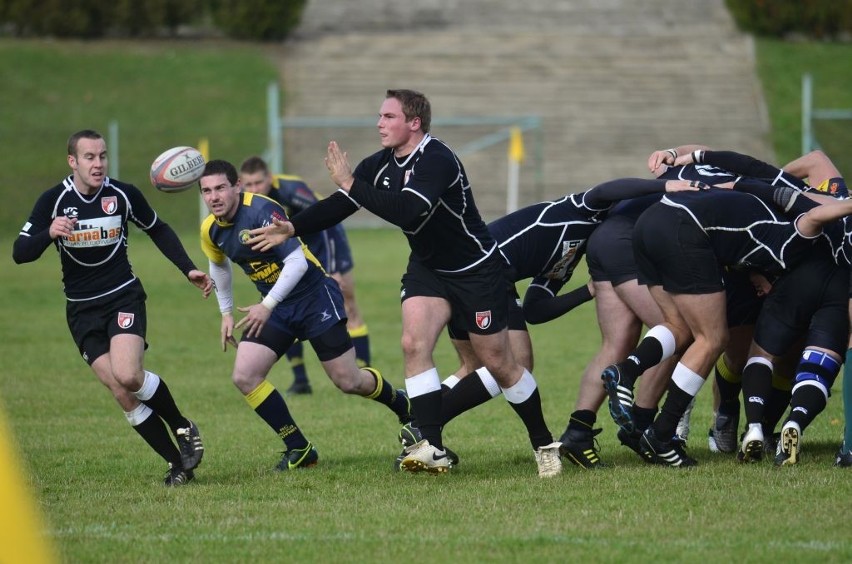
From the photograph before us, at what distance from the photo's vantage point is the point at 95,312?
791 cm

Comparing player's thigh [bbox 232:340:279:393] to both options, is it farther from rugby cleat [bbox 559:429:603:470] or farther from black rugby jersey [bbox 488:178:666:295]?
rugby cleat [bbox 559:429:603:470]

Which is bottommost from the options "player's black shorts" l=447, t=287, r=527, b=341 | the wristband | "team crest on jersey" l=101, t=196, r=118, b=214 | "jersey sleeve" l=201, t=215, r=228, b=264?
"player's black shorts" l=447, t=287, r=527, b=341

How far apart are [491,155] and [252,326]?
1045 inches

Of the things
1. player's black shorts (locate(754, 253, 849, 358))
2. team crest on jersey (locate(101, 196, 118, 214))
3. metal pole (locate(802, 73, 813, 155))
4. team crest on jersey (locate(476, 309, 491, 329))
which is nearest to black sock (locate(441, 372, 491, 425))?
team crest on jersey (locate(476, 309, 491, 329))

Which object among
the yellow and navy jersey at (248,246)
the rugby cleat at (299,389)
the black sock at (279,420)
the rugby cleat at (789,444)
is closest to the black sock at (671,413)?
the rugby cleat at (789,444)

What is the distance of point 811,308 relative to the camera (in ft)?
25.4

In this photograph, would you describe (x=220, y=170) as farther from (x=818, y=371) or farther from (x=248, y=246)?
(x=818, y=371)

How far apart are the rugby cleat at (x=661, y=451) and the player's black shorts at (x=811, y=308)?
0.87 metres

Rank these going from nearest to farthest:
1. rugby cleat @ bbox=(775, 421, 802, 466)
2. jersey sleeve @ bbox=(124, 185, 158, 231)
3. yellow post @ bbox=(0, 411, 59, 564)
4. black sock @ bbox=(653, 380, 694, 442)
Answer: yellow post @ bbox=(0, 411, 59, 564), rugby cleat @ bbox=(775, 421, 802, 466), black sock @ bbox=(653, 380, 694, 442), jersey sleeve @ bbox=(124, 185, 158, 231)

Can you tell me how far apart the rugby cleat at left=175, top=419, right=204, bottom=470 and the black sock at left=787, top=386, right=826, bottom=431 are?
3631mm

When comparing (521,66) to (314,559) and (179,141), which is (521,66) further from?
(314,559)

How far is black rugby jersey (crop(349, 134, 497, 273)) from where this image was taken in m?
7.21

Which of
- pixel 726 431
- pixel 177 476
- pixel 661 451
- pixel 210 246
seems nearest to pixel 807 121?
pixel 726 431

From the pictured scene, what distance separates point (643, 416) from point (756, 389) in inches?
29.5
